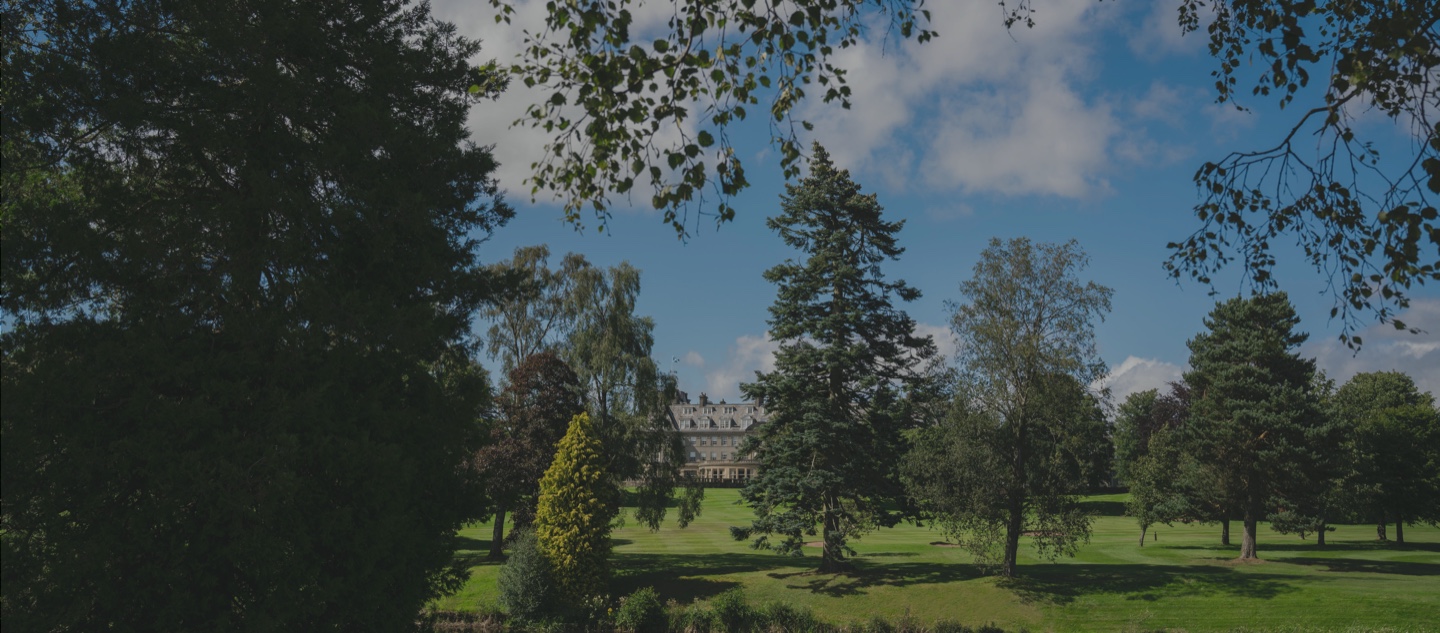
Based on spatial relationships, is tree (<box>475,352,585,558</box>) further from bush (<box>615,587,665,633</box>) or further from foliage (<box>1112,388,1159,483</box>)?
foliage (<box>1112,388,1159,483</box>)

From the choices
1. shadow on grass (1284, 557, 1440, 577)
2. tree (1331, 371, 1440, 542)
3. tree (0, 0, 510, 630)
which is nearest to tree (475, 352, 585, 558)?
tree (0, 0, 510, 630)

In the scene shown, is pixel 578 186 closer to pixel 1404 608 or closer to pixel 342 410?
pixel 342 410

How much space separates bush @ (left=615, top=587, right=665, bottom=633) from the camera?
21.5 meters

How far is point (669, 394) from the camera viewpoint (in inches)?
1353

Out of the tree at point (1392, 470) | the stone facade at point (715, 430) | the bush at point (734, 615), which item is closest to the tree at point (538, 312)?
the bush at point (734, 615)

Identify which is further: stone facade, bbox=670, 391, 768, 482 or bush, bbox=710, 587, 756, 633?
stone facade, bbox=670, 391, 768, 482

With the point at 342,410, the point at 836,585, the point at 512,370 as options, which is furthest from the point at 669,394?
the point at 342,410

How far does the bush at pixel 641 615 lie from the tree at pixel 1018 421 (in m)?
8.89

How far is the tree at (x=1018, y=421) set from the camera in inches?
961

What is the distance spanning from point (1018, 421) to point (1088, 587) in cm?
537

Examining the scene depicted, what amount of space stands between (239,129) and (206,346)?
3290 mm

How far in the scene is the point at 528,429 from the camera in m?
30.0

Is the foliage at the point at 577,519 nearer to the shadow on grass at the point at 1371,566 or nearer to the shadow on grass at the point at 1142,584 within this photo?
the shadow on grass at the point at 1142,584

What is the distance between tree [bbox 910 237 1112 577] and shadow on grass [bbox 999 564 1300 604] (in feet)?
3.60
